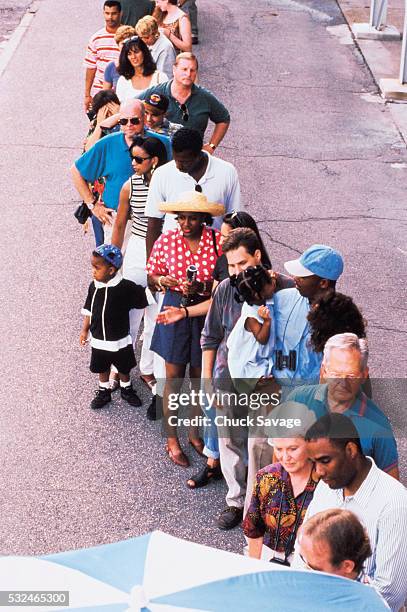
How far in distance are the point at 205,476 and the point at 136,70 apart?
4.36 metres

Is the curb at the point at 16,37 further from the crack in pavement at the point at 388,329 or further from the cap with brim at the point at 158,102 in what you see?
the crack in pavement at the point at 388,329

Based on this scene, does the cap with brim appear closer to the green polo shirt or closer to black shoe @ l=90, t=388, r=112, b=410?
the green polo shirt

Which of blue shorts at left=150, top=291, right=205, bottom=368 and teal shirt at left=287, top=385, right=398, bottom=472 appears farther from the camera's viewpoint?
blue shorts at left=150, top=291, right=205, bottom=368

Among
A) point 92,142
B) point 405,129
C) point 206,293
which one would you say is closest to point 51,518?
point 206,293

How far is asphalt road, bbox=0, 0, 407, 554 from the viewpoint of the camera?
721 cm

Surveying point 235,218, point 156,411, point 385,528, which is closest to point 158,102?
point 235,218

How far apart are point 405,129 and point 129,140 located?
7.26 m

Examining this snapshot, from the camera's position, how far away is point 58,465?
7.56 meters

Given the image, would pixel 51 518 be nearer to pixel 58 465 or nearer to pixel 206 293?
pixel 58 465

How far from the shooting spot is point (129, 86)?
9984 millimetres

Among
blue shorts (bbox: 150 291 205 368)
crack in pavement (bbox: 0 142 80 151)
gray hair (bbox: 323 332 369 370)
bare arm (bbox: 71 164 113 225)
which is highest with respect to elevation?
gray hair (bbox: 323 332 369 370)

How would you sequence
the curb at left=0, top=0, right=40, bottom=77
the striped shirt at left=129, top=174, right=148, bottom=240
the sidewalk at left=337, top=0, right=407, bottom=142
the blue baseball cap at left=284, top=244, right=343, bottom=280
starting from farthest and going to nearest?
the curb at left=0, top=0, right=40, bottom=77, the sidewalk at left=337, top=0, right=407, bottom=142, the striped shirt at left=129, top=174, right=148, bottom=240, the blue baseball cap at left=284, top=244, right=343, bottom=280

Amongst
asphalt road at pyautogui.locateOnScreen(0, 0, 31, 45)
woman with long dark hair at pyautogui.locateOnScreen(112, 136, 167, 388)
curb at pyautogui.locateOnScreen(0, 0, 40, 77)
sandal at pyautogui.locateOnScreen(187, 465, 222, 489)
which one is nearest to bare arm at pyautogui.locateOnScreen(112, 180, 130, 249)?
woman with long dark hair at pyautogui.locateOnScreen(112, 136, 167, 388)

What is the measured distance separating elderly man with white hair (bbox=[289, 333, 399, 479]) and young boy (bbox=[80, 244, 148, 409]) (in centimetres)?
254
